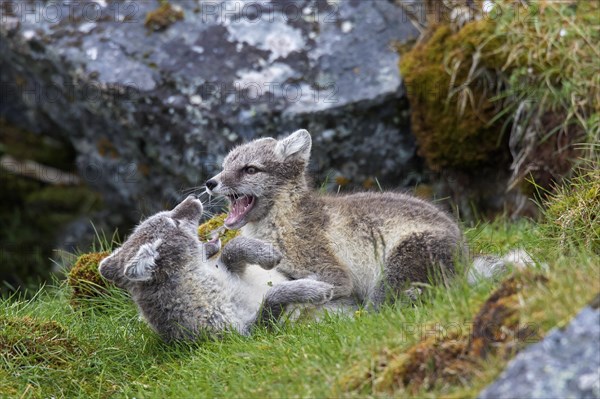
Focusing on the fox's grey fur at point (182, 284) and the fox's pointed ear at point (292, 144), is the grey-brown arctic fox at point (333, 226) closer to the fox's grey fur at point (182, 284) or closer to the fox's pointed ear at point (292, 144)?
the fox's pointed ear at point (292, 144)

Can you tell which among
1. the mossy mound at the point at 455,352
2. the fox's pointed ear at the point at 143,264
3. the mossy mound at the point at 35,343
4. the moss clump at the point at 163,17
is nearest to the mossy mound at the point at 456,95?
the moss clump at the point at 163,17

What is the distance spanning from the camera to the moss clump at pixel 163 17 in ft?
33.8

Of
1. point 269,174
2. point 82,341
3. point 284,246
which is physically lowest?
point 82,341

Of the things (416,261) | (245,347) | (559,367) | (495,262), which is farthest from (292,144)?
(559,367)

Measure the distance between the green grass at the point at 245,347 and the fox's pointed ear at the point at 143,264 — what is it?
596mm

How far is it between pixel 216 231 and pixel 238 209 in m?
0.69

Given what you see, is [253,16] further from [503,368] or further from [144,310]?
[503,368]

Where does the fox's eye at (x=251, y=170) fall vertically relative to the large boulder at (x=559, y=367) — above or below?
below

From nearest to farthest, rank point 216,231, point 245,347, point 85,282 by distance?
point 245,347 → point 85,282 → point 216,231

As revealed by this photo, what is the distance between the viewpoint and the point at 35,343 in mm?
6391

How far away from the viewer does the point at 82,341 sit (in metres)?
6.64

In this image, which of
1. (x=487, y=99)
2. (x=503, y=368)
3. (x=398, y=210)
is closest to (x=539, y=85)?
(x=487, y=99)

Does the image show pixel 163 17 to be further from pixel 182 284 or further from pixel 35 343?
pixel 35 343

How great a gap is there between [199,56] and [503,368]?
6813 mm
